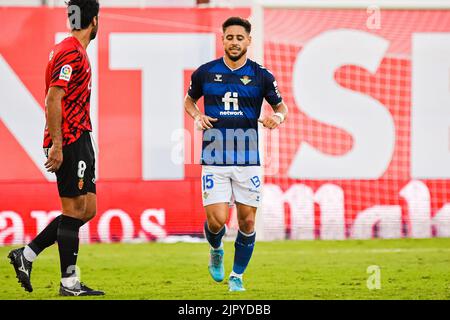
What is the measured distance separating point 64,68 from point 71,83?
0.15 meters

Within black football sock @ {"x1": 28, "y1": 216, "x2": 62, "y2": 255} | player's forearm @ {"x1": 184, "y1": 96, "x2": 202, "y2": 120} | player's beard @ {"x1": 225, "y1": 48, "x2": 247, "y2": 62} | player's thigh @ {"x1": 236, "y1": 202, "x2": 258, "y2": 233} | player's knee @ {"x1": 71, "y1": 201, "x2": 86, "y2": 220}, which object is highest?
player's beard @ {"x1": 225, "y1": 48, "x2": 247, "y2": 62}

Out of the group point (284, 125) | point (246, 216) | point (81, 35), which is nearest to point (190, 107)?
point (246, 216)

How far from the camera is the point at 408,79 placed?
14648 millimetres

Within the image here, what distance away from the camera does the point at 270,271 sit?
1074 centimetres

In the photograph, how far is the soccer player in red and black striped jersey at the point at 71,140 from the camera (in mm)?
8000

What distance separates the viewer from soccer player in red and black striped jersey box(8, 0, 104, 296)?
8.00m

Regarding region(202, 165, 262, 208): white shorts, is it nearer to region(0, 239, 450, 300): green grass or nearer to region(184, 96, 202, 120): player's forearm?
region(184, 96, 202, 120): player's forearm

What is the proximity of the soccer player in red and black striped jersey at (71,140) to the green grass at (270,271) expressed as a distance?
35 cm

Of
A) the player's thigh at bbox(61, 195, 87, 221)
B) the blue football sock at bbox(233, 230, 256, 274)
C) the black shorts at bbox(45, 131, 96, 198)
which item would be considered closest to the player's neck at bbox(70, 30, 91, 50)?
the black shorts at bbox(45, 131, 96, 198)

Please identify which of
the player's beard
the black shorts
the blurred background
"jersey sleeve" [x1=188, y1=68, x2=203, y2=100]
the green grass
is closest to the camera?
the black shorts

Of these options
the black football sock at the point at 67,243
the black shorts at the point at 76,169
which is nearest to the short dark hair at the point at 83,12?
the black shorts at the point at 76,169

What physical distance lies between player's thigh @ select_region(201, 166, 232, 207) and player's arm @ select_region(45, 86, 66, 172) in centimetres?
134

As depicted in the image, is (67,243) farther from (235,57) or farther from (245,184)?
(235,57)
